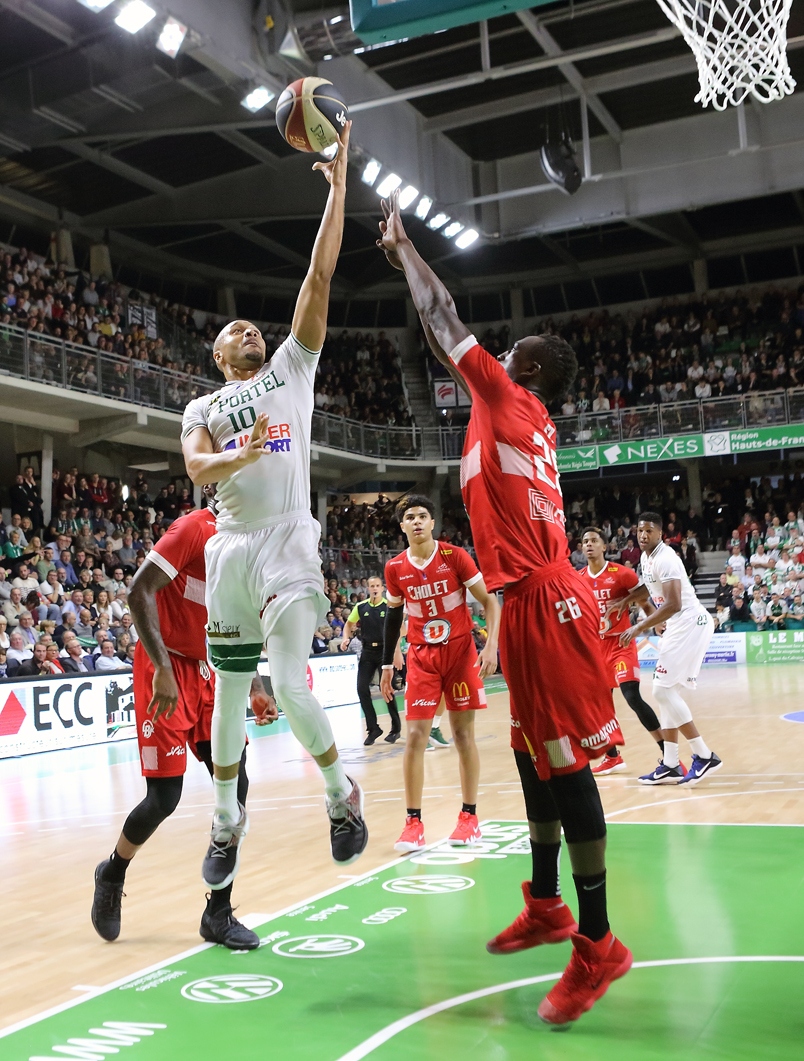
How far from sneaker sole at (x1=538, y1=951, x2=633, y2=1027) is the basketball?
11.2 ft

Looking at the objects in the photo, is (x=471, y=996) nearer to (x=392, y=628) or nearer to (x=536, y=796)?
(x=536, y=796)

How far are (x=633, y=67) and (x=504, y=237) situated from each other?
5.16 metres

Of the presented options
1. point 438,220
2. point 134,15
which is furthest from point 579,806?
point 438,220

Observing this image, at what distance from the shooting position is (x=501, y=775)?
9.38 meters

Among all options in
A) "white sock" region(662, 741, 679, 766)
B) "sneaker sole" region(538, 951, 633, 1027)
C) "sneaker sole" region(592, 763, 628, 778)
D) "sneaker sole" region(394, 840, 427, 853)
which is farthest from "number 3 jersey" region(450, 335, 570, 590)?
"sneaker sole" region(592, 763, 628, 778)

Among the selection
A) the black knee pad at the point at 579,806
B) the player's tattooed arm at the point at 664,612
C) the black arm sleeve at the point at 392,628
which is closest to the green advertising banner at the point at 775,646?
the player's tattooed arm at the point at 664,612

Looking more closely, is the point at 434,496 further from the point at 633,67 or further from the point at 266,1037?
the point at 266,1037

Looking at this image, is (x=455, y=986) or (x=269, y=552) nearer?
(x=455, y=986)

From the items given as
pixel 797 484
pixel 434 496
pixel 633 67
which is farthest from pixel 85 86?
pixel 797 484

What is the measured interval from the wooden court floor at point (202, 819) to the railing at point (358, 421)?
305 inches

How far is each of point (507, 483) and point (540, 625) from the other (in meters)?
0.57

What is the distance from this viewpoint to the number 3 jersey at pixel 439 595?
6.86 metres

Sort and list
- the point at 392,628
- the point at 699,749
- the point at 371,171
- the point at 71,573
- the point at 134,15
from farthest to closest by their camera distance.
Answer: the point at 371,171 → the point at 71,573 → the point at 134,15 → the point at 699,749 → the point at 392,628

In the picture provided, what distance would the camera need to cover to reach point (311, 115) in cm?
420
